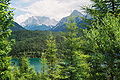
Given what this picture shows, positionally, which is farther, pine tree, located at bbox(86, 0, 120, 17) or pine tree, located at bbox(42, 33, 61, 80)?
pine tree, located at bbox(42, 33, 61, 80)

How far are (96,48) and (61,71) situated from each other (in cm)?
1457

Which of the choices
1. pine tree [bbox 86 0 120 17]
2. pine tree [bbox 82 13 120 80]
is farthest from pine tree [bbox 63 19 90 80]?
pine tree [bbox 82 13 120 80]

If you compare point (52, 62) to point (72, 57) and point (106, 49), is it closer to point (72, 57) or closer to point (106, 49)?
point (72, 57)

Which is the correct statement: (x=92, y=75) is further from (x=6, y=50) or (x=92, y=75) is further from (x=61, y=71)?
(x=61, y=71)

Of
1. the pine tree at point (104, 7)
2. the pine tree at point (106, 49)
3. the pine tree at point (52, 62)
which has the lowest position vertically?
the pine tree at point (52, 62)

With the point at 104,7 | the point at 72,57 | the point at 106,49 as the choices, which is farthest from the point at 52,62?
the point at 106,49

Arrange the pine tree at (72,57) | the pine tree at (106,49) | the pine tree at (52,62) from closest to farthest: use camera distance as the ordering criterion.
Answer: the pine tree at (106,49), the pine tree at (72,57), the pine tree at (52,62)

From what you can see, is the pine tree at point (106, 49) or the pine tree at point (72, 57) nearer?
the pine tree at point (106, 49)

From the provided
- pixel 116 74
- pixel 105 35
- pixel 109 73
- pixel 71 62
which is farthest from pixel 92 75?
pixel 71 62

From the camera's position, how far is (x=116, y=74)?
33.2ft

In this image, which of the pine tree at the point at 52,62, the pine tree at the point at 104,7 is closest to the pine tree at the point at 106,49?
the pine tree at the point at 104,7

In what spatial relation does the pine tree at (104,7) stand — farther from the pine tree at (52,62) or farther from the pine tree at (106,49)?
the pine tree at (52,62)

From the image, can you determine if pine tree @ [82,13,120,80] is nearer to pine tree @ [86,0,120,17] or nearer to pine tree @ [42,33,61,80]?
pine tree @ [86,0,120,17]

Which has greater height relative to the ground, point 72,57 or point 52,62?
point 72,57
